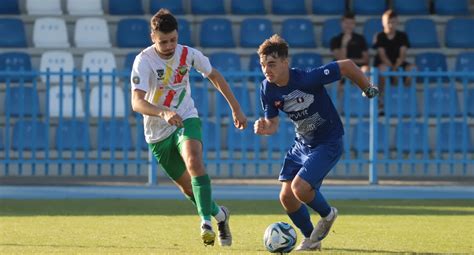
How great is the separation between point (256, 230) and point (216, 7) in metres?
9.50

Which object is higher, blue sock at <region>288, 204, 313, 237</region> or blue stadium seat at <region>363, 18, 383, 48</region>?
blue stadium seat at <region>363, 18, 383, 48</region>

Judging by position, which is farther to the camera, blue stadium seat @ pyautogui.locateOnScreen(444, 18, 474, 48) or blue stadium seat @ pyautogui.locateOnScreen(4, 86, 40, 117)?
blue stadium seat @ pyautogui.locateOnScreen(444, 18, 474, 48)

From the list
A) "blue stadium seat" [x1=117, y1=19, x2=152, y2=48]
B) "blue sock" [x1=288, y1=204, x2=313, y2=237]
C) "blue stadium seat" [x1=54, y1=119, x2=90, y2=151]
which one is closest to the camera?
"blue sock" [x1=288, y1=204, x2=313, y2=237]

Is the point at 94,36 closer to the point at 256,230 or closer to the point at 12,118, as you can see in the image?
the point at 12,118

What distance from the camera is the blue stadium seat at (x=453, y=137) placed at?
53.9 ft

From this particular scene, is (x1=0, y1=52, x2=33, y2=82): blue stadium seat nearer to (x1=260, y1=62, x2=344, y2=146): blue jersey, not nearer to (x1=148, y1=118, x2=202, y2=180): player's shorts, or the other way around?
(x1=148, y1=118, x2=202, y2=180): player's shorts

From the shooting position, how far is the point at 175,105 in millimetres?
9633

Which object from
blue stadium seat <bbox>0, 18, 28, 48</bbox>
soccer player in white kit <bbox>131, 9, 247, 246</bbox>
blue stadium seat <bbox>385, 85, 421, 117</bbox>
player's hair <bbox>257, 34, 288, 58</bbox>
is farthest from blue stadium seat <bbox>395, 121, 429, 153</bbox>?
player's hair <bbox>257, 34, 288, 58</bbox>

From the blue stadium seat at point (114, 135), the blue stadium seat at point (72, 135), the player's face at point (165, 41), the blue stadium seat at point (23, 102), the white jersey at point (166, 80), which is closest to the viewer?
the player's face at point (165, 41)

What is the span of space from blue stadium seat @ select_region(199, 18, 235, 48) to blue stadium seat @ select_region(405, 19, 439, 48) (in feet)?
9.15

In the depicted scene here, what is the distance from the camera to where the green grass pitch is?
938 centimetres

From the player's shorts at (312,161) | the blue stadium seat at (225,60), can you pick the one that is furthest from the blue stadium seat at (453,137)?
the player's shorts at (312,161)

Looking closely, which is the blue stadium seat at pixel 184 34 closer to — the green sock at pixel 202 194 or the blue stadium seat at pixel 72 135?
the blue stadium seat at pixel 72 135

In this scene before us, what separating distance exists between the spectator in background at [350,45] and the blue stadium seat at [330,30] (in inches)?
42.7
